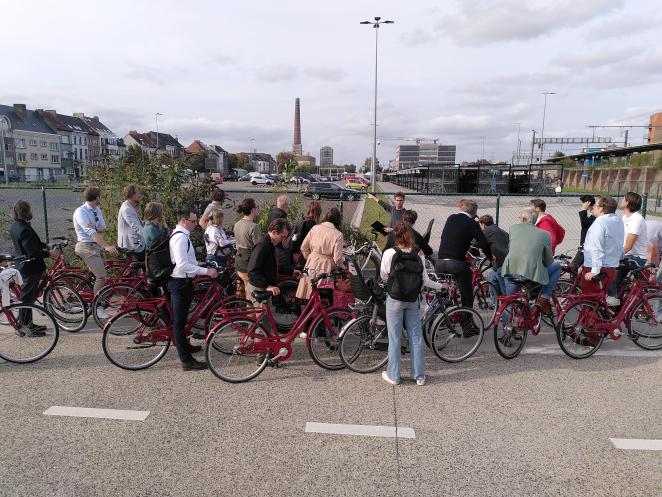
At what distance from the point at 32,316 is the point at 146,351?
58.0 inches

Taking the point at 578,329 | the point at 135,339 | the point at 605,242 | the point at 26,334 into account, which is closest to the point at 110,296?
the point at 26,334

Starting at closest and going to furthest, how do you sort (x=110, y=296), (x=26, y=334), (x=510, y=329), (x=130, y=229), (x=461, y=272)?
(x=510, y=329)
(x=26, y=334)
(x=461, y=272)
(x=110, y=296)
(x=130, y=229)

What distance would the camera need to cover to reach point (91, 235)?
621 cm

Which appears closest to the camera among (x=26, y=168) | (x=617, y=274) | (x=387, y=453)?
(x=387, y=453)

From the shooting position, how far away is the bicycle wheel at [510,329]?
513cm

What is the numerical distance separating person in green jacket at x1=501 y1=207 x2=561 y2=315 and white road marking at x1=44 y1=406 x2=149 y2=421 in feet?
13.5

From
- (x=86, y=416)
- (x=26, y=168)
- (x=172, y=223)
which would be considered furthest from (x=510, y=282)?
(x=26, y=168)

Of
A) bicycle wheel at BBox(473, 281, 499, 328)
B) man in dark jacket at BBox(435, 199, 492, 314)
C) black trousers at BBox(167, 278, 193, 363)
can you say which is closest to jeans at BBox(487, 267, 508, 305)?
bicycle wheel at BBox(473, 281, 499, 328)

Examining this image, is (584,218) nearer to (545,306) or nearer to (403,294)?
(545,306)

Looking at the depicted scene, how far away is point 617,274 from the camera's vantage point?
5.86m

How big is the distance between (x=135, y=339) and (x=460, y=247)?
385cm

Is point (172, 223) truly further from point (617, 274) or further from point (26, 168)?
point (26, 168)

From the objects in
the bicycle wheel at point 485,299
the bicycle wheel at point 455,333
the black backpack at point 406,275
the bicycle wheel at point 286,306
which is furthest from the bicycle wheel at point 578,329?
the bicycle wheel at point 286,306

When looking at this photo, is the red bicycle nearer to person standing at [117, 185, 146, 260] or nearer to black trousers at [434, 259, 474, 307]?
black trousers at [434, 259, 474, 307]
